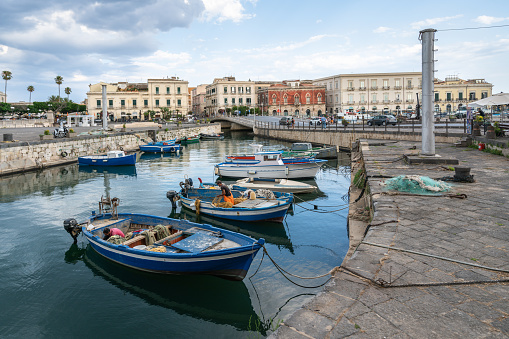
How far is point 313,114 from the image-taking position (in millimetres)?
91875

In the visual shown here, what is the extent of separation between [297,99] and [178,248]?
8506 cm

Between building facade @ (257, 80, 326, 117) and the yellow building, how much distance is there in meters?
25.7

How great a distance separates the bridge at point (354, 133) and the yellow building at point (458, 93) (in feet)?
136

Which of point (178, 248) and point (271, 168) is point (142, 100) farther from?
point (178, 248)

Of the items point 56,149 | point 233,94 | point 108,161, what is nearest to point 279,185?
point 108,161

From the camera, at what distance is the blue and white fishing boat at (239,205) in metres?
14.7

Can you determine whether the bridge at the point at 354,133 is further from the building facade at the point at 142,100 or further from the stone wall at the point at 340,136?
the building facade at the point at 142,100

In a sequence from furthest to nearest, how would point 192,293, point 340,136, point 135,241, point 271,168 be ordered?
point 340,136 → point 271,168 → point 135,241 → point 192,293

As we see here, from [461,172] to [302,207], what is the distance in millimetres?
7142

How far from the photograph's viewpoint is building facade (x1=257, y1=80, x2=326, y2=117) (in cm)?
9119

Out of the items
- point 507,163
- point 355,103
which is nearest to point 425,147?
point 507,163

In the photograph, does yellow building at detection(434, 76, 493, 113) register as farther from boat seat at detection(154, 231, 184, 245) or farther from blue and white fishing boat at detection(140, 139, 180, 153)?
boat seat at detection(154, 231, 184, 245)

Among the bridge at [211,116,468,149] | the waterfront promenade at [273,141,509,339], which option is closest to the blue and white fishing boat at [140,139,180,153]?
the bridge at [211,116,468,149]

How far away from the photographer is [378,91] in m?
85.6
